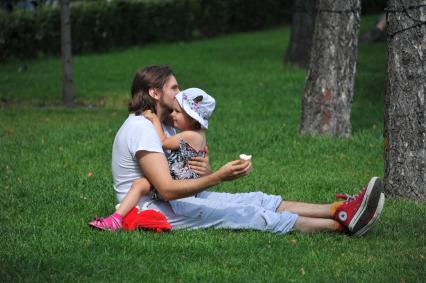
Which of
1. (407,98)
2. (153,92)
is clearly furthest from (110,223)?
(407,98)

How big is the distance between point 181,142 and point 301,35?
13.0 m

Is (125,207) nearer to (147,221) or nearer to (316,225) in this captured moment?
(147,221)

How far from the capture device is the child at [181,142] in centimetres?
618

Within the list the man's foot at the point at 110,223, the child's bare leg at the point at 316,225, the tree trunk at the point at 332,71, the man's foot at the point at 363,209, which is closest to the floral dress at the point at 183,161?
the man's foot at the point at 110,223

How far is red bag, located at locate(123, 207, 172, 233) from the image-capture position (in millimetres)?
6172

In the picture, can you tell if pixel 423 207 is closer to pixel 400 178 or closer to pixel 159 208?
pixel 400 178

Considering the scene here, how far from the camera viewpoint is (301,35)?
1891cm

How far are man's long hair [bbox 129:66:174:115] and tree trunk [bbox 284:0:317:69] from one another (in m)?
12.5

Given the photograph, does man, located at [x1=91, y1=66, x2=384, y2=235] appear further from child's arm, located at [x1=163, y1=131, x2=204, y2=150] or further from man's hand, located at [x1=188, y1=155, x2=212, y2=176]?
child's arm, located at [x1=163, y1=131, x2=204, y2=150]

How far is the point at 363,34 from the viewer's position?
25516mm

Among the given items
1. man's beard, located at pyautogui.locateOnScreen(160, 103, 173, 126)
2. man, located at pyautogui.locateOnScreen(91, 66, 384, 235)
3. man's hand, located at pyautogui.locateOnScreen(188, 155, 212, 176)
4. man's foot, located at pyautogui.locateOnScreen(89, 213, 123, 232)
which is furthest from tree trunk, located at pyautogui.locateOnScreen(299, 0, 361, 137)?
man's foot, located at pyautogui.locateOnScreen(89, 213, 123, 232)

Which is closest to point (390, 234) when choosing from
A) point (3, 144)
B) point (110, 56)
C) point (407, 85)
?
point (407, 85)

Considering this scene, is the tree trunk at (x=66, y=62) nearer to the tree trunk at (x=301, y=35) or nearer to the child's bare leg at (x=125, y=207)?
the tree trunk at (x=301, y=35)

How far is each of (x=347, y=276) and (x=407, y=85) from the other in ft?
8.09
